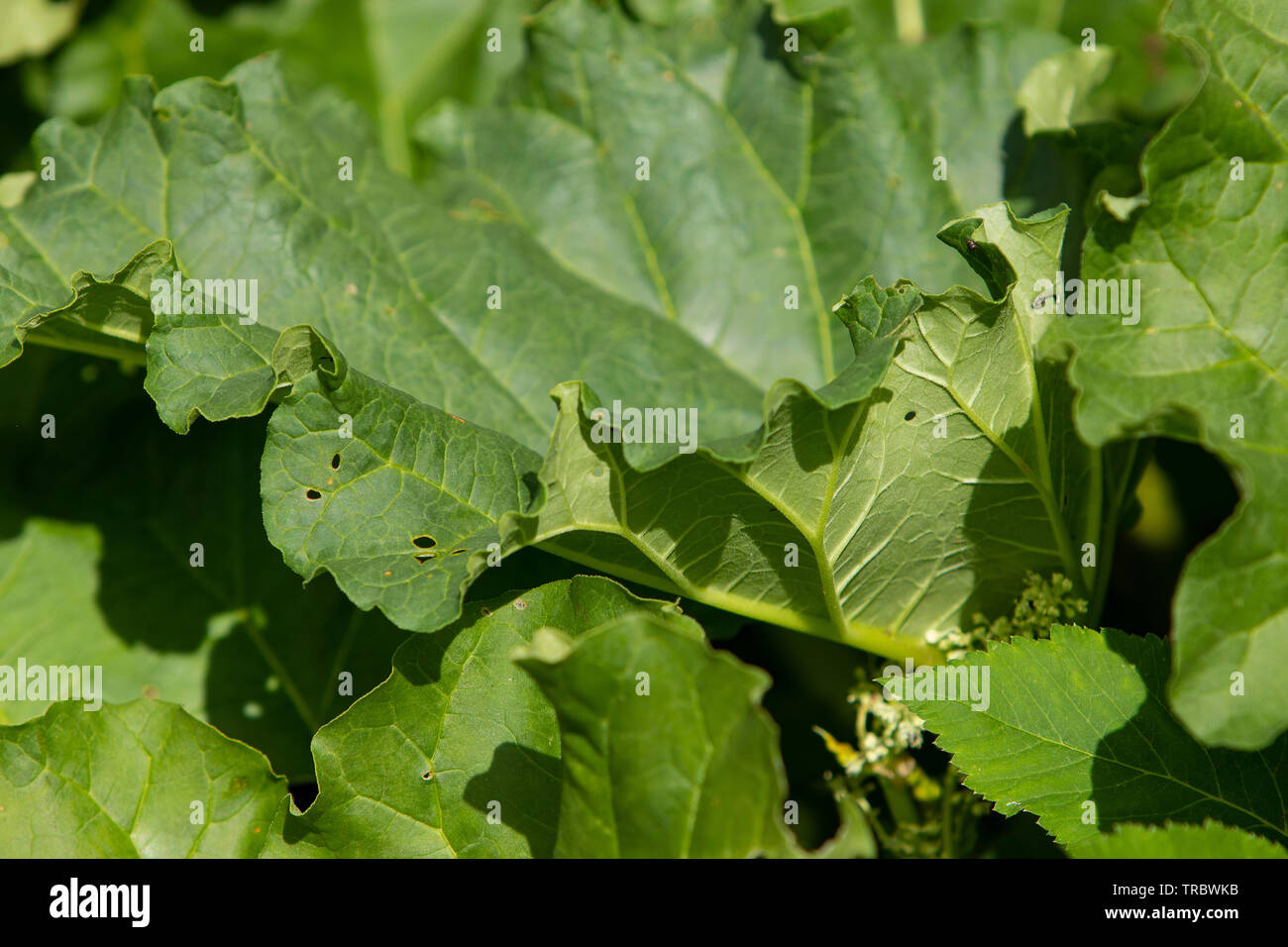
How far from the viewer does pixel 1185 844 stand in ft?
5.24

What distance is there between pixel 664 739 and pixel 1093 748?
75 cm

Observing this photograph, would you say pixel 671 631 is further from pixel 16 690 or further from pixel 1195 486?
pixel 1195 486

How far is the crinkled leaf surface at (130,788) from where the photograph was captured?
1983 millimetres

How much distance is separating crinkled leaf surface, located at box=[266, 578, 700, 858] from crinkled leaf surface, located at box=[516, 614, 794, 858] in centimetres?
31

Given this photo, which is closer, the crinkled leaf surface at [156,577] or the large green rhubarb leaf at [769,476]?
the large green rhubarb leaf at [769,476]

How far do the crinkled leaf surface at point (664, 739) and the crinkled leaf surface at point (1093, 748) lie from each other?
0.44 metres

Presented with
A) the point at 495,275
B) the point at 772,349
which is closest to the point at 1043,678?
the point at 772,349

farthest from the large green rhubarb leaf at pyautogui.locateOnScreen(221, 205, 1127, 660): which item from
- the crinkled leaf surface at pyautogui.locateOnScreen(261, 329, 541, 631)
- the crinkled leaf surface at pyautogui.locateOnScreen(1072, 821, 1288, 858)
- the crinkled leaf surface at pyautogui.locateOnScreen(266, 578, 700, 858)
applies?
the crinkled leaf surface at pyautogui.locateOnScreen(1072, 821, 1288, 858)

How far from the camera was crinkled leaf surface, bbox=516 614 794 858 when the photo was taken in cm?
149

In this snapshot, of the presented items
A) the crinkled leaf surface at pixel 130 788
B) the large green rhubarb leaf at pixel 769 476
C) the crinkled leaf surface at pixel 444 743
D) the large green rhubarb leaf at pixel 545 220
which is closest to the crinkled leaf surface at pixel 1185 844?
the large green rhubarb leaf at pixel 769 476

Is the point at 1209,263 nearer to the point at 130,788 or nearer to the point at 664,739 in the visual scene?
the point at 664,739

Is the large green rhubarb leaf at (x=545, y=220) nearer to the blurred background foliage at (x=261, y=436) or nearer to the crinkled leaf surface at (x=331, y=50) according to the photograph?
the blurred background foliage at (x=261, y=436)

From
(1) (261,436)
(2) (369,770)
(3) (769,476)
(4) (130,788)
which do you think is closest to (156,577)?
Answer: (1) (261,436)

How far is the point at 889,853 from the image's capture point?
7.55ft
